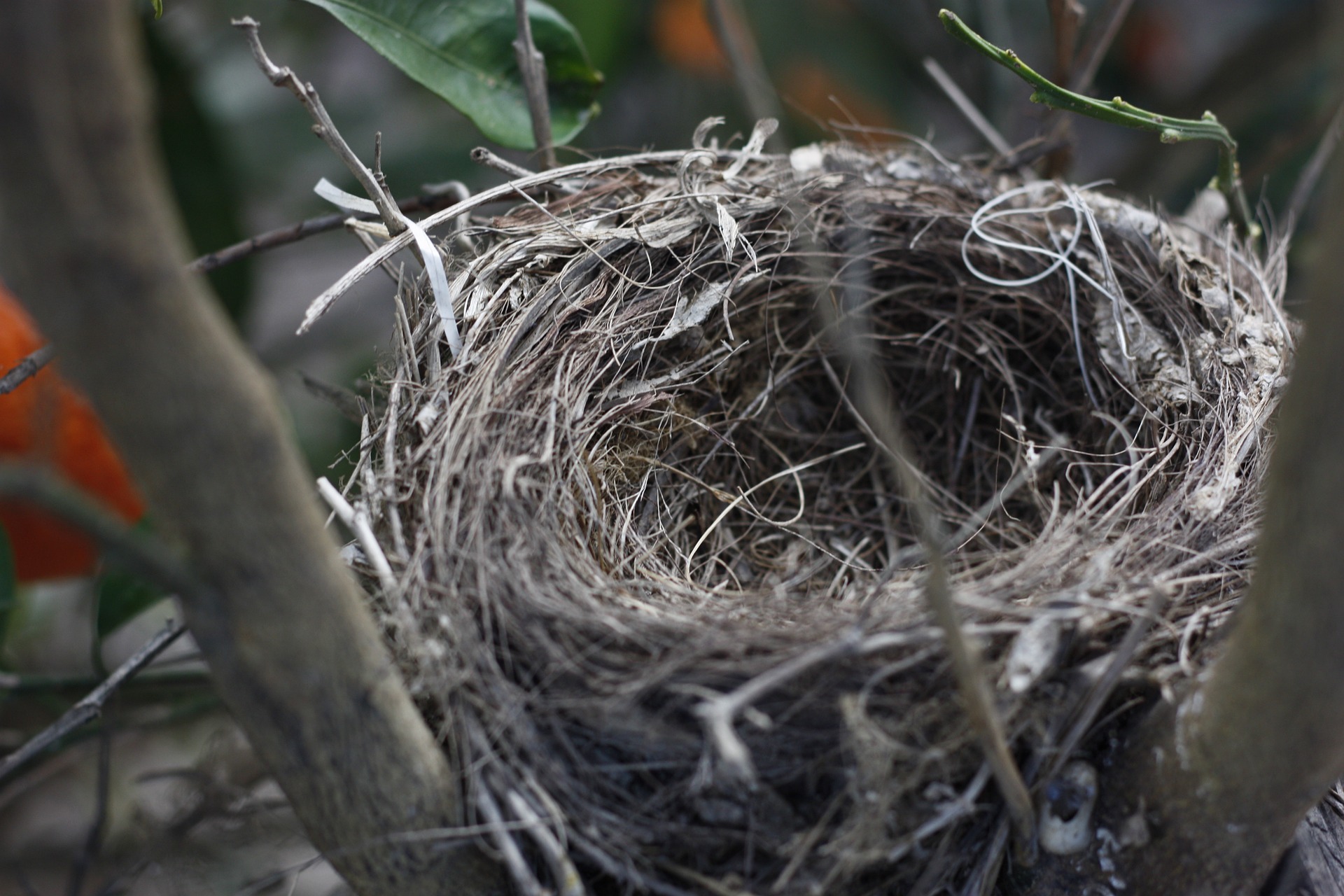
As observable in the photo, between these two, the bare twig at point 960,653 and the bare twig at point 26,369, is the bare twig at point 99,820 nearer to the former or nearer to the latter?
the bare twig at point 26,369

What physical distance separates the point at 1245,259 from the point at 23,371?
1.28 meters

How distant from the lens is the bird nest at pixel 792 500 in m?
0.64

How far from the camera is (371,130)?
6.99 feet

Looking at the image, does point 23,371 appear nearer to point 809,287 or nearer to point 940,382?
point 809,287

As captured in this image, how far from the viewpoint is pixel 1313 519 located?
0.48 m

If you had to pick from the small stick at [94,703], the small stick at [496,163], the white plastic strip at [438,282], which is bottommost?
the small stick at [94,703]

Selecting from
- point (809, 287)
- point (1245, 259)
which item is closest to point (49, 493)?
point (809, 287)

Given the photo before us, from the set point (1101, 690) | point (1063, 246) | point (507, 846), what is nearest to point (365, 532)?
point (507, 846)

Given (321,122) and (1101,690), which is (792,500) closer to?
(1101,690)

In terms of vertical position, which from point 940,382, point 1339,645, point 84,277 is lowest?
point 940,382

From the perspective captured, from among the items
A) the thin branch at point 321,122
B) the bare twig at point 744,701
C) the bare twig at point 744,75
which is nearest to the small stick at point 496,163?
the thin branch at point 321,122

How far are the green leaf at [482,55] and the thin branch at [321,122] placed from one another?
9.8 inches

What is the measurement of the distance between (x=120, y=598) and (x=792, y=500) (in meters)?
0.87

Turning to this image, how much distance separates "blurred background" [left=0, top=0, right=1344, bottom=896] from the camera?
1.35 metres
